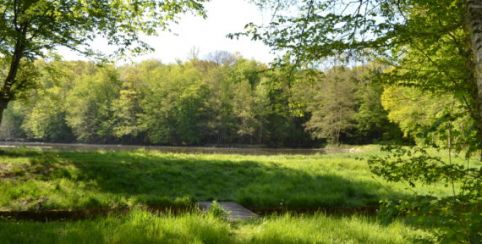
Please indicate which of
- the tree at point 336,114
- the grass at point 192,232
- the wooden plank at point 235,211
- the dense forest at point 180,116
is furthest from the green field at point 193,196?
the dense forest at point 180,116

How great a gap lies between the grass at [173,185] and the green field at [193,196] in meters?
0.03

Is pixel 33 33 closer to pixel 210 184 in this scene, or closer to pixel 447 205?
pixel 210 184

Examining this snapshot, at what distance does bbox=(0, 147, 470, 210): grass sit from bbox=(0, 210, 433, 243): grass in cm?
387

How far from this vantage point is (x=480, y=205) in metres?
4.08

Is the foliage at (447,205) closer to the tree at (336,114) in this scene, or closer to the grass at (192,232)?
the grass at (192,232)

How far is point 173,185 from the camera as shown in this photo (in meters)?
14.6

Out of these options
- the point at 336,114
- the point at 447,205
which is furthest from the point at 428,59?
the point at 336,114

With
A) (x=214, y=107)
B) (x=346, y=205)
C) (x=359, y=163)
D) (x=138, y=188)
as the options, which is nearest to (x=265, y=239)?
(x=346, y=205)

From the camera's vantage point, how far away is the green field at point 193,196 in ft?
21.6

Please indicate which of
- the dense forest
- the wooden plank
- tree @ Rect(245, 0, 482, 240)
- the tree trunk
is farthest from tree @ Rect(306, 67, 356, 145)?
the tree trunk

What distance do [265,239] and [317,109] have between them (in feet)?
197

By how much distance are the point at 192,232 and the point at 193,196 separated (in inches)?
258

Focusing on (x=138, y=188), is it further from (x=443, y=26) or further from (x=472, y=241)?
(x=472, y=241)

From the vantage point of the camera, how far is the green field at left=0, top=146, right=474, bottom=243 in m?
6.59
